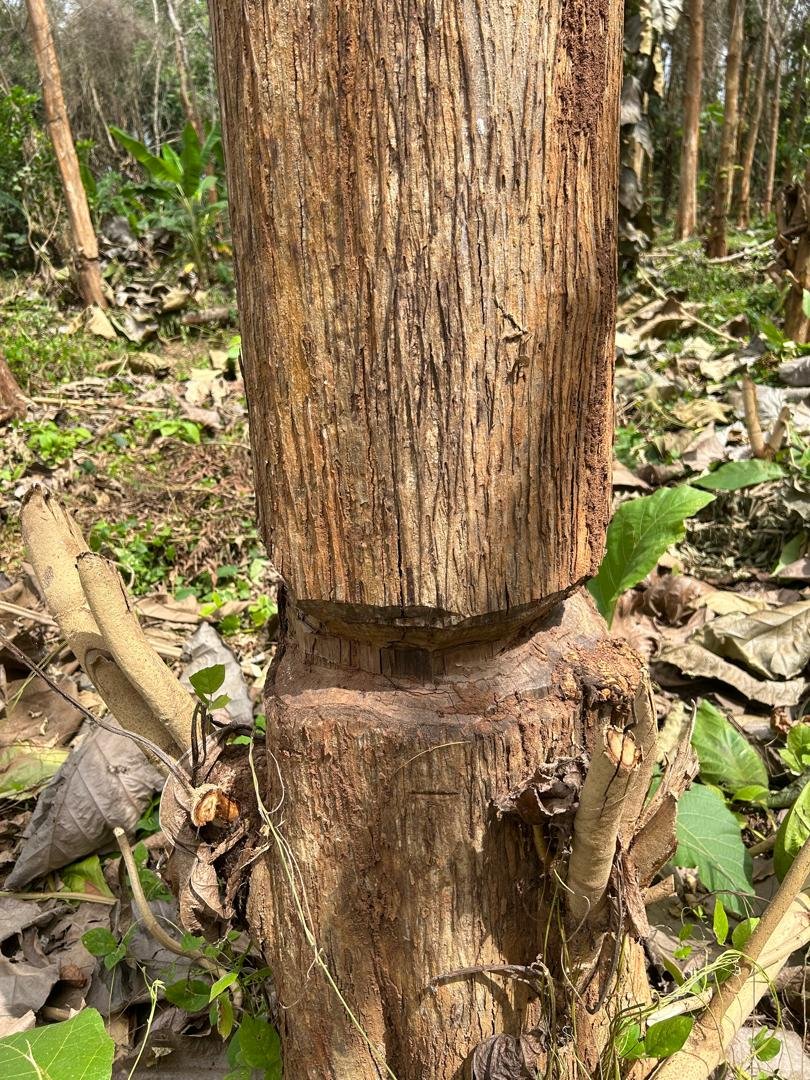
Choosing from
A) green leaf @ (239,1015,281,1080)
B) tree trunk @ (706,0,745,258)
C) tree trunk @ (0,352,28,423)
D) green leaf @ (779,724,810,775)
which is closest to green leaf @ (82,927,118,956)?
green leaf @ (239,1015,281,1080)

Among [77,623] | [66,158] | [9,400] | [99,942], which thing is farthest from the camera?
[66,158]

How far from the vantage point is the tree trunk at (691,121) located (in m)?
8.72

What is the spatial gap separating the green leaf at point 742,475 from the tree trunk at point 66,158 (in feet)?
21.3

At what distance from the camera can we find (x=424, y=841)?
1.15 metres

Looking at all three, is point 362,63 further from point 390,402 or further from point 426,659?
point 426,659

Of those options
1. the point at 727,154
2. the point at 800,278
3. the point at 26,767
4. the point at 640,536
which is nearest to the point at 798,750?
the point at 640,536

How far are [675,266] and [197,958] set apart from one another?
7.63m

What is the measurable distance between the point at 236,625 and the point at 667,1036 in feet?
5.86

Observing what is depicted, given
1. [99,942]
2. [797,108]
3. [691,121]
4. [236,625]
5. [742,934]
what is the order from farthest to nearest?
1. [797,108]
2. [691,121]
3. [236,625]
4. [99,942]
5. [742,934]

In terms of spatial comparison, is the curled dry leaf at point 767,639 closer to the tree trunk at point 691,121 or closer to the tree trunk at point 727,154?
the tree trunk at point 727,154

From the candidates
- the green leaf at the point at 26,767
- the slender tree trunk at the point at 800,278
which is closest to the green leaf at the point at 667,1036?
the green leaf at the point at 26,767

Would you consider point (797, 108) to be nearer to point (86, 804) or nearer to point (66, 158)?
point (66, 158)

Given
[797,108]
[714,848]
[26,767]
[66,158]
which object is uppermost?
[66,158]

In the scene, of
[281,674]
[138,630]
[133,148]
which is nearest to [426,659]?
[281,674]
